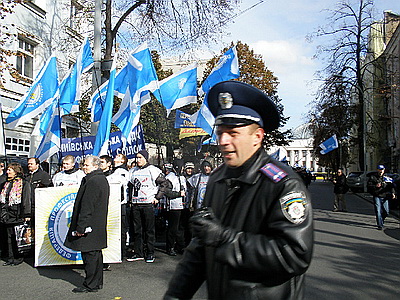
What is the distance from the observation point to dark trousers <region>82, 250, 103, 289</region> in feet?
20.4

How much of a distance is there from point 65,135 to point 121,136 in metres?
11.7

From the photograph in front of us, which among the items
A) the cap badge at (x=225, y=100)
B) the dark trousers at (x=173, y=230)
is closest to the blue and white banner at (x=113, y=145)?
the dark trousers at (x=173, y=230)

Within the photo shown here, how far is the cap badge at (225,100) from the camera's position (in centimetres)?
203

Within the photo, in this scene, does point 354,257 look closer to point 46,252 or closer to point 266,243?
point 46,252

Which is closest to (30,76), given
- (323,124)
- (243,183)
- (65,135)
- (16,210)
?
(65,135)

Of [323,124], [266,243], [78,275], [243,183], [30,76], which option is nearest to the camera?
[266,243]

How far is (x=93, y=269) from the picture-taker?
625 cm

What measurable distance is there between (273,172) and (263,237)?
27 cm

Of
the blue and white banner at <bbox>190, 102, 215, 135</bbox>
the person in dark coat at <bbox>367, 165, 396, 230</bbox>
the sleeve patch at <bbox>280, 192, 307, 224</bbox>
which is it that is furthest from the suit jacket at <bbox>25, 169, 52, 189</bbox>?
the person in dark coat at <bbox>367, 165, 396, 230</bbox>

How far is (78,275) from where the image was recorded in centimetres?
720

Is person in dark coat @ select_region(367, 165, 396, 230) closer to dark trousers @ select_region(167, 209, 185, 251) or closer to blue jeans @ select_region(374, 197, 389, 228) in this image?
blue jeans @ select_region(374, 197, 389, 228)

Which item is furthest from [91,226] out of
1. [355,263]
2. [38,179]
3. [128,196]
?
[355,263]

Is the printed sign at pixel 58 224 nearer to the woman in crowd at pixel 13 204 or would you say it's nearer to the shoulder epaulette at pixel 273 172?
the woman in crowd at pixel 13 204

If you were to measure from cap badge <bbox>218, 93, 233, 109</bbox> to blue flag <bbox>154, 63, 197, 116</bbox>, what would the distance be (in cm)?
907
